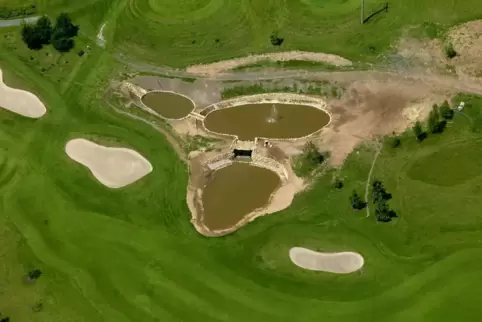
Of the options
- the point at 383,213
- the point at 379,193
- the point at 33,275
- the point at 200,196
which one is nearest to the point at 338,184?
the point at 379,193

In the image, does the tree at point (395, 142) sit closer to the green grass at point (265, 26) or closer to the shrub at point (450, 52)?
the green grass at point (265, 26)

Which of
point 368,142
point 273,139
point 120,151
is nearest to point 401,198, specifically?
point 368,142

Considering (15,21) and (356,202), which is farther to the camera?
(15,21)

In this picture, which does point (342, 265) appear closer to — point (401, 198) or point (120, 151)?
point (401, 198)

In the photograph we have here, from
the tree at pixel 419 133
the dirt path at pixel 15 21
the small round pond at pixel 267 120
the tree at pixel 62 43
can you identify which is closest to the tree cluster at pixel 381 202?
the tree at pixel 419 133

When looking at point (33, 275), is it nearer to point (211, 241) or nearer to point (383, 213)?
point (211, 241)
